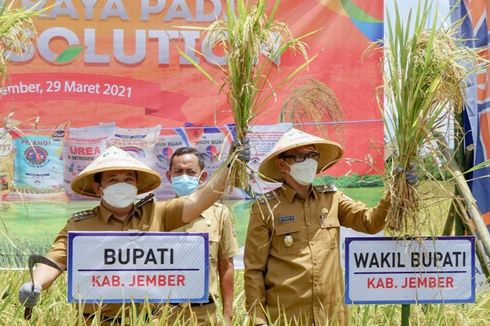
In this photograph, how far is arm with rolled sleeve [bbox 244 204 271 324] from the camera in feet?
10.8

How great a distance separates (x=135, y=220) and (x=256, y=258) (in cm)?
54

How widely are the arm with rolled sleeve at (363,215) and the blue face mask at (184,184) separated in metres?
0.68

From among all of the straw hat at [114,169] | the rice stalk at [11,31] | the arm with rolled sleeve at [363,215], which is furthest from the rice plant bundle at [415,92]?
the rice stalk at [11,31]

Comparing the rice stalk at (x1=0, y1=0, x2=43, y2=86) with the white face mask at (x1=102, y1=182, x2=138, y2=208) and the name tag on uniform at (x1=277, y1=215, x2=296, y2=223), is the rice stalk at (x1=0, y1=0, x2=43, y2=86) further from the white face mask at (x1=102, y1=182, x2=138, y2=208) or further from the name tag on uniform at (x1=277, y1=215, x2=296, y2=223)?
the name tag on uniform at (x1=277, y1=215, x2=296, y2=223)

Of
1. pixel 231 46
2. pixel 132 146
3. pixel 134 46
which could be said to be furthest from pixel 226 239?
pixel 134 46

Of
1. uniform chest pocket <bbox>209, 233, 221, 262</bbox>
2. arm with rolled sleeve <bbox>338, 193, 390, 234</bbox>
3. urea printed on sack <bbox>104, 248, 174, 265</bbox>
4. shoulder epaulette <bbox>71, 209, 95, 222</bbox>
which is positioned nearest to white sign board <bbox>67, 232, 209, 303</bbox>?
urea printed on sack <bbox>104, 248, 174, 265</bbox>

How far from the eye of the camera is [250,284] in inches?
130

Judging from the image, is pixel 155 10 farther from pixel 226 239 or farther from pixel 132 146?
pixel 226 239

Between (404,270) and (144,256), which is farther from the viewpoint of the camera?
(404,270)

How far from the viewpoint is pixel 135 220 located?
3160 millimetres

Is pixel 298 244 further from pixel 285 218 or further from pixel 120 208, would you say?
pixel 120 208

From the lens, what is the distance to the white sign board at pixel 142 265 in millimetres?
2926

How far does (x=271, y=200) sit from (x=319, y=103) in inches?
71.0

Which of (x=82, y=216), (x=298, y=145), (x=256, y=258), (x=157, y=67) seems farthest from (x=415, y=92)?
(x=157, y=67)
